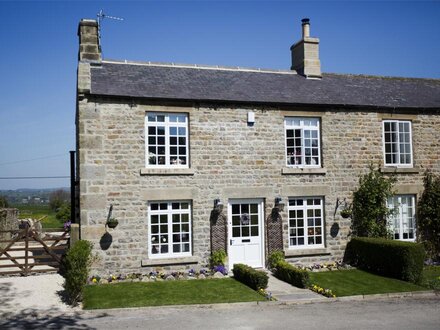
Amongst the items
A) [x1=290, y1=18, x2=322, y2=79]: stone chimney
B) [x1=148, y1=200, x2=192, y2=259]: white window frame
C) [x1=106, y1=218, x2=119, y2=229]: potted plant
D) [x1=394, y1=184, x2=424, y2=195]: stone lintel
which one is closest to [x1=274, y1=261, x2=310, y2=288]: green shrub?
[x1=148, y1=200, x2=192, y2=259]: white window frame

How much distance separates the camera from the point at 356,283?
1309 cm

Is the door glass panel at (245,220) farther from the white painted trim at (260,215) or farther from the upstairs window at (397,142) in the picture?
the upstairs window at (397,142)

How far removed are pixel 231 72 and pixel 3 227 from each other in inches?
551

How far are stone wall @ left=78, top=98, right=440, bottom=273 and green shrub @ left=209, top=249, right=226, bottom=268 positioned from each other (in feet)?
0.56

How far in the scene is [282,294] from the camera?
39.4 feet

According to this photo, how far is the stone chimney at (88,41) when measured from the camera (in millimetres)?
15148

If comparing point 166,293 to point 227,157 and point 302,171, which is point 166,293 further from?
point 302,171

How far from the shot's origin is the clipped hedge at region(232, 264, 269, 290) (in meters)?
12.3

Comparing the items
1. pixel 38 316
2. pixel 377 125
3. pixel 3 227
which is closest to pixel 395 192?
pixel 377 125

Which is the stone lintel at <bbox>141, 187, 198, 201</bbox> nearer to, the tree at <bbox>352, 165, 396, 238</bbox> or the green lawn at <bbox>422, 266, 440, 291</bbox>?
the tree at <bbox>352, 165, 396, 238</bbox>

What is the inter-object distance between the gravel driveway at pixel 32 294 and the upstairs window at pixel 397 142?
489 inches

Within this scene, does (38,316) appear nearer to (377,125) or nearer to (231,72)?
(231,72)

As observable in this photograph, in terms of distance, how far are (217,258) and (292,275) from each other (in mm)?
2545

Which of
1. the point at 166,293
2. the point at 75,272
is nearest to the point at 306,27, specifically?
the point at 166,293
